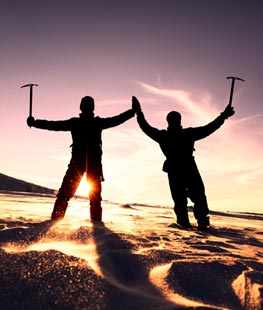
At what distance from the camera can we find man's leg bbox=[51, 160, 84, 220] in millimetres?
5164

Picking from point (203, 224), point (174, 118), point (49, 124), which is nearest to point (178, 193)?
point (203, 224)

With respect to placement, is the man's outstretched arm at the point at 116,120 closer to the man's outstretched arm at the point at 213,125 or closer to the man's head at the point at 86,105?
the man's head at the point at 86,105

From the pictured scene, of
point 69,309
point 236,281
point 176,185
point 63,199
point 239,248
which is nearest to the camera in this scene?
point 69,309

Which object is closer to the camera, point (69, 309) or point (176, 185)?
point (69, 309)

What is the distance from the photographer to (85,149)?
5.45m

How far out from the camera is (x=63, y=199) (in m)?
5.19

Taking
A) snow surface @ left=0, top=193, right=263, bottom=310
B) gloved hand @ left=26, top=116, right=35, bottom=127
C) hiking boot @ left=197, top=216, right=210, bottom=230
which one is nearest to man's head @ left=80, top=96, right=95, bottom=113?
gloved hand @ left=26, top=116, right=35, bottom=127

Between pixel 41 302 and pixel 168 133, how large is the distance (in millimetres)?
4300

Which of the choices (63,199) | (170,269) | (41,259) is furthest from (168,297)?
(63,199)

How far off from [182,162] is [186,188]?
1.38 ft

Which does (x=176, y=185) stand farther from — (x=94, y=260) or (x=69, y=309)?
(x=69, y=309)

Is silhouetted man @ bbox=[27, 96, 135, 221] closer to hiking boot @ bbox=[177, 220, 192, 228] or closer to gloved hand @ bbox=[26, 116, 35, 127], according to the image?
gloved hand @ bbox=[26, 116, 35, 127]

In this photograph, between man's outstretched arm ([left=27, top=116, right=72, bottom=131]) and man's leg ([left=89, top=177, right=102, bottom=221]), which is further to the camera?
man's outstretched arm ([left=27, top=116, right=72, bottom=131])

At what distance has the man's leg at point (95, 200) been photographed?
203 inches
